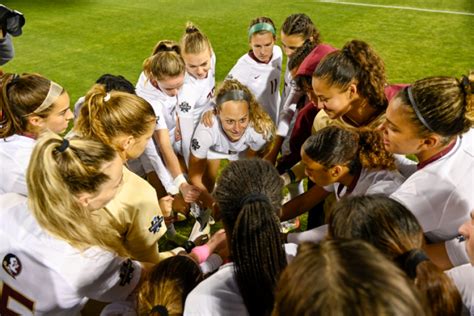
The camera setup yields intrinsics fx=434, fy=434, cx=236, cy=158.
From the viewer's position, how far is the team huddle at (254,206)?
53.5 inches

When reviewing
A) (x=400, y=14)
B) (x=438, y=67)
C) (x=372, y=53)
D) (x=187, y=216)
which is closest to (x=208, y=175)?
(x=187, y=216)

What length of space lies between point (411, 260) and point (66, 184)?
142 centimetres

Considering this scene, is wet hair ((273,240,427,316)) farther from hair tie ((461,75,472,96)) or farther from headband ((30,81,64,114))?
headband ((30,81,64,114))

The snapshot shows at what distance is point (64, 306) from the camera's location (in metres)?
1.88

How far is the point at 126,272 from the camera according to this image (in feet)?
6.63

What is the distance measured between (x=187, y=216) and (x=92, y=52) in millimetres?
5095

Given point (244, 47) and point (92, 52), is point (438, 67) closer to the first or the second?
point (244, 47)

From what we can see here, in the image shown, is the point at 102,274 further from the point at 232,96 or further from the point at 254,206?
the point at 232,96

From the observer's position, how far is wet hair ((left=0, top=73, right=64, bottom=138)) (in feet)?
8.64

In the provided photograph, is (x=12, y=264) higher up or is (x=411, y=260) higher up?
(x=411, y=260)

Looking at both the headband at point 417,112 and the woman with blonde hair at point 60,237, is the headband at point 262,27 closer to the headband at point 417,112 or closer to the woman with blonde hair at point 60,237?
the headband at point 417,112

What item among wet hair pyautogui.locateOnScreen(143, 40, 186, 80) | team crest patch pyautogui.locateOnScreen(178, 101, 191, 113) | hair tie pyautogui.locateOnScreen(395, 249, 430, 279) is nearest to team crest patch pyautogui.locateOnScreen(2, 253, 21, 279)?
hair tie pyautogui.locateOnScreen(395, 249, 430, 279)

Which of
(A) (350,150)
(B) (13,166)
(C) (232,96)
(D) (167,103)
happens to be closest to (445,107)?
(A) (350,150)

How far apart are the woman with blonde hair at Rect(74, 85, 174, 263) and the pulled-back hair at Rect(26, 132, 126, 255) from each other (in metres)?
0.28
